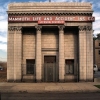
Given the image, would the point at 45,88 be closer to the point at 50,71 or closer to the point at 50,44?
the point at 50,71

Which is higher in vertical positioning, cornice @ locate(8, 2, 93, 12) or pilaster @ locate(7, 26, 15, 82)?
cornice @ locate(8, 2, 93, 12)

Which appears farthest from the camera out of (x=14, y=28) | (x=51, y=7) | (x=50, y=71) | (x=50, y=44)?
(x=50, y=44)

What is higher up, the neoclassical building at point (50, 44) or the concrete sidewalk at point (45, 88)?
the neoclassical building at point (50, 44)

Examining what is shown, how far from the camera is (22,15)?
28.4 metres

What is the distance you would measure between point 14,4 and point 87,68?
13.0 meters

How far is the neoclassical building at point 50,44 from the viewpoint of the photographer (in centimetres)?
2795

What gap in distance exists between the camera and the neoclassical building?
91.7ft

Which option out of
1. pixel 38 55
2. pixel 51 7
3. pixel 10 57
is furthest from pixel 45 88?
pixel 51 7

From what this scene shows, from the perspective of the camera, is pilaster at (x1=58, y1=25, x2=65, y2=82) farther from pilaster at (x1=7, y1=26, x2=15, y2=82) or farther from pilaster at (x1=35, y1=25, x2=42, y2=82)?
pilaster at (x1=7, y1=26, x2=15, y2=82)

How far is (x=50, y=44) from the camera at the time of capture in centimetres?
2947

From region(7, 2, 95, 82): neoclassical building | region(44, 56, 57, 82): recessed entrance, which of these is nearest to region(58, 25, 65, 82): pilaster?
region(7, 2, 95, 82): neoclassical building

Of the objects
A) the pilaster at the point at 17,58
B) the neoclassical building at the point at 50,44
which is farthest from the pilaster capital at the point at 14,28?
the pilaster at the point at 17,58

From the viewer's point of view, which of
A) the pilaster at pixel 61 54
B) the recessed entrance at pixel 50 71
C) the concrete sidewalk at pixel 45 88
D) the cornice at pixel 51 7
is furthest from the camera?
the recessed entrance at pixel 50 71

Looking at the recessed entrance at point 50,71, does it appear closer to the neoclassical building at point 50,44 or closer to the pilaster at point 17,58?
the neoclassical building at point 50,44
